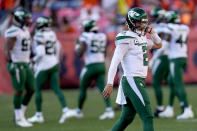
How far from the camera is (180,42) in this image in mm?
11836

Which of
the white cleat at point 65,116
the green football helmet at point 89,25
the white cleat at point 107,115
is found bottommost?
the white cleat at point 107,115

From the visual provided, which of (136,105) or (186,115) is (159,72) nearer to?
(186,115)

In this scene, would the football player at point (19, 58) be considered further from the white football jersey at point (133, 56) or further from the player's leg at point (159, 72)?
the white football jersey at point (133, 56)

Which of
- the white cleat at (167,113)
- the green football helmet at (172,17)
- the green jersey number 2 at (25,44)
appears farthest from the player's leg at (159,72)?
the green jersey number 2 at (25,44)

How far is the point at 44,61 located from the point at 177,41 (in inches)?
105

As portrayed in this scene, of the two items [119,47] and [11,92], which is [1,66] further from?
[119,47]

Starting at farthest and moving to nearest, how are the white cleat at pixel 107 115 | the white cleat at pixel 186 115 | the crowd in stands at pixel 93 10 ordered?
1. the crowd in stands at pixel 93 10
2. the white cleat at pixel 107 115
3. the white cleat at pixel 186 115

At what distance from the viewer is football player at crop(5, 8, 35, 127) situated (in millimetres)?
10984

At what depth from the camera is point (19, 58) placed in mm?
11102

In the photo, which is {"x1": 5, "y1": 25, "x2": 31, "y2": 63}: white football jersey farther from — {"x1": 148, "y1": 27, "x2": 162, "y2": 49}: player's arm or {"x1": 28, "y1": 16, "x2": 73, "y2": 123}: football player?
{"x1": 148, "y1": 27, "x2": 162, "y2": 49}: player's arm

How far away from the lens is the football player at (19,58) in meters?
11.0

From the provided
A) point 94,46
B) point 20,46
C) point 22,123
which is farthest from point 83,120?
point 20,46

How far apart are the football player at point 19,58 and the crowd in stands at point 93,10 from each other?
8325mm

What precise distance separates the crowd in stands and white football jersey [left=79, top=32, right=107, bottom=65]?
7.33 metres
